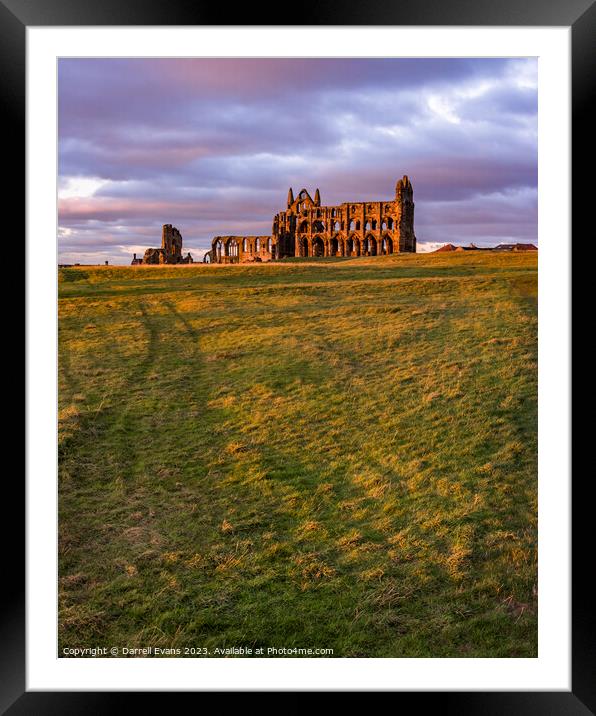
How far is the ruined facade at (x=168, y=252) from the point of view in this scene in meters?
10.8

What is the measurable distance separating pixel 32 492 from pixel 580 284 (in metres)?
6.11

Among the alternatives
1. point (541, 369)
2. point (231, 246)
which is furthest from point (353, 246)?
point (541, 369)

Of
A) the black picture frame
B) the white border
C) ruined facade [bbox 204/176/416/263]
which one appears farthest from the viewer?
ruined facade [bbox 204/176/416/263]

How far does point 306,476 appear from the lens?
300 inches

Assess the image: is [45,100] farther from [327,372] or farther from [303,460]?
[327,372]

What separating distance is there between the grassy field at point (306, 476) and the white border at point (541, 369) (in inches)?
23.6

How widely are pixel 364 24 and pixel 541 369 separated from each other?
416cm

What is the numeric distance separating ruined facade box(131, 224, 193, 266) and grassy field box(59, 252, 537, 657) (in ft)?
3.89

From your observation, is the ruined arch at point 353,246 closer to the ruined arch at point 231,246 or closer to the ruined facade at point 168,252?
the ruined arch at point 231,246

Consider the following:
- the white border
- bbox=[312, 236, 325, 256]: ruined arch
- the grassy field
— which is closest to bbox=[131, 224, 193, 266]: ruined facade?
the grassy field

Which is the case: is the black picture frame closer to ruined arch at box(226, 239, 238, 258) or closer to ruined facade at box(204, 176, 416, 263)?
ruined facade at box(204, 176, 416, 263)

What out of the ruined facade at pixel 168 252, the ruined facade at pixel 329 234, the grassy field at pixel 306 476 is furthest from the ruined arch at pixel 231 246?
the grassy field at pixel 306 476

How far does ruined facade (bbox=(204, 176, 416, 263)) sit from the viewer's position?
1499 cm

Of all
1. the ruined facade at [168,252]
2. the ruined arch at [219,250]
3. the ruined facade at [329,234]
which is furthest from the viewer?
the ruined arch at [219,250]
